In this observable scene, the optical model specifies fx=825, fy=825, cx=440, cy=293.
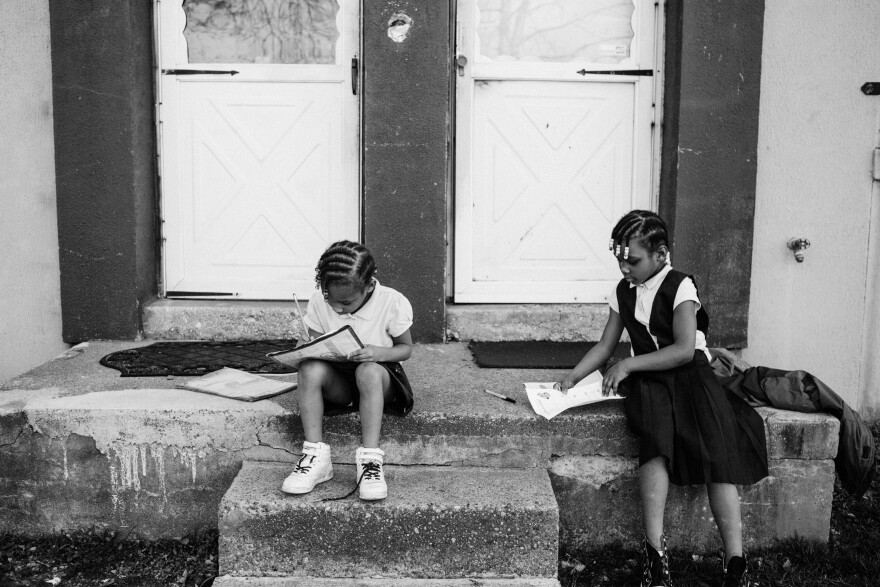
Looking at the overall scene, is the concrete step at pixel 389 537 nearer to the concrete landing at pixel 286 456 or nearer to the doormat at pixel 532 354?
the concrete landing at pixel 286 456

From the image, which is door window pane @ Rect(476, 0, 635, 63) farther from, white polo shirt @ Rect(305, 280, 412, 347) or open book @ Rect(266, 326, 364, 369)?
open book @ Rect(266, 326, 364, 369)

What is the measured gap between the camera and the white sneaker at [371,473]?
3.10 metres

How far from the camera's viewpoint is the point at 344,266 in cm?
325

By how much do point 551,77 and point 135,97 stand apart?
233cm

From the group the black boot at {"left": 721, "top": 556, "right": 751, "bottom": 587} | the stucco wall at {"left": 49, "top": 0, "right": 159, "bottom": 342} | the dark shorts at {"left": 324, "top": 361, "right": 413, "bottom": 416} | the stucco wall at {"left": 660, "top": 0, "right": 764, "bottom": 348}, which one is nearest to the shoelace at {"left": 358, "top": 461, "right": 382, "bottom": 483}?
the dark shorts at {"left": 324, "top": 361, "right": 413, "bottom": 416}

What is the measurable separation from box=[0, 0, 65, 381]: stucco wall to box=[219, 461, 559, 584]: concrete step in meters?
2.25

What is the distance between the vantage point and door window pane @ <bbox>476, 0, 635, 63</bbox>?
477 cm

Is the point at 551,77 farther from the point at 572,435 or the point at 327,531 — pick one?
the point at 327,531

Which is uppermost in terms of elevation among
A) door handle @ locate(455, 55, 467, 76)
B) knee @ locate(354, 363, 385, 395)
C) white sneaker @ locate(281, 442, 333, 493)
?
door handle @ locate(455, 55, 467, 76)

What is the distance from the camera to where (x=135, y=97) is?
4496 mm

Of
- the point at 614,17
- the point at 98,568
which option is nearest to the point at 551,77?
the point at 614,17

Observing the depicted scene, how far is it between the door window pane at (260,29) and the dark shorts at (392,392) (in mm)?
2180

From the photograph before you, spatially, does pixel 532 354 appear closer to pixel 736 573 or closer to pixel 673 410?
pixel 673 410

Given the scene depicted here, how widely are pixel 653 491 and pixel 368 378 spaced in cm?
122
